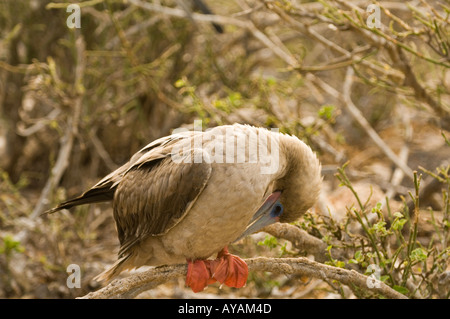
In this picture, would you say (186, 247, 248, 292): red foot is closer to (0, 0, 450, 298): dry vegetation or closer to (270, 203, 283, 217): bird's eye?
(270, 203, 283, 217): bird's eye

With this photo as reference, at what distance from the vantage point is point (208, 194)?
138 inches

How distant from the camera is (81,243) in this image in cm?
588

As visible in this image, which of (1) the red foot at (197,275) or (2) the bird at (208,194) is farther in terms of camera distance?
(1) the red foot at (197,275)

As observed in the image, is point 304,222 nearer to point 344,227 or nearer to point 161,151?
point 344,227

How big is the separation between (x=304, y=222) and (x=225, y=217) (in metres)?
0.81

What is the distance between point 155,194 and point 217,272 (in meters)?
0.60

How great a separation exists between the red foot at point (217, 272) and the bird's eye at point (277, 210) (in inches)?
13.2

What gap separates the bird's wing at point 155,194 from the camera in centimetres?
355

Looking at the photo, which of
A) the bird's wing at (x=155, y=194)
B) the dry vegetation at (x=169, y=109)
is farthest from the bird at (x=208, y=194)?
the dry vegetation at (x=169, y=109)

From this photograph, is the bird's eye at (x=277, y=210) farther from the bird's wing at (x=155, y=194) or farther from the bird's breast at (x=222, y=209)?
the bird's wing at (x=155, y=194)

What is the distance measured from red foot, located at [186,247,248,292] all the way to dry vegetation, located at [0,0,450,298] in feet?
4.33

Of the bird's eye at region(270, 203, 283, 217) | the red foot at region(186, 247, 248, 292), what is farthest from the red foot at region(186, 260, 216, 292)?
the bird's eye at region(270, 203, 283, 217)

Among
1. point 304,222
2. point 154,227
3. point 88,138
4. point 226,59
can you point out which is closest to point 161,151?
point 154,227

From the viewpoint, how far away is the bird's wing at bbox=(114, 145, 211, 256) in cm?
355
